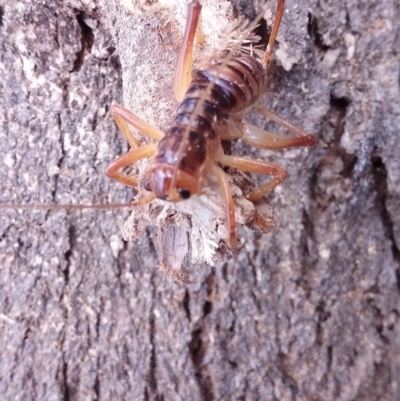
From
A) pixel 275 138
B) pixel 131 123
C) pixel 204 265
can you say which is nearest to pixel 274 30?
pixel 275 138

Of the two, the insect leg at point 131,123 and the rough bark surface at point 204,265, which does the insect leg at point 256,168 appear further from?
the rough bark surface at point 204,265

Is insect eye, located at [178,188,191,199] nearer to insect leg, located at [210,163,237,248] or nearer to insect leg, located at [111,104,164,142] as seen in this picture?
insect leg, located at [210,163,237,248]

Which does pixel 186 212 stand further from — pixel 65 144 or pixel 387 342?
pixel 387 342

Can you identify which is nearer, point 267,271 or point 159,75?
point 159,75

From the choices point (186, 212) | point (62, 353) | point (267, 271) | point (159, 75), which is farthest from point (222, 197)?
point (62, 353)

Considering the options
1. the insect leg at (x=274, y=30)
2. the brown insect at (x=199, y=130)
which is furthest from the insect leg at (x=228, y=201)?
the insect leg at (x=274, y=30)

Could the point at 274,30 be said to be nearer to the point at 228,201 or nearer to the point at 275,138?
the point at 275,138

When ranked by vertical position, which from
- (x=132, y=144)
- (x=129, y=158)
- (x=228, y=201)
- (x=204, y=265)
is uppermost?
(x=132, y=144)
